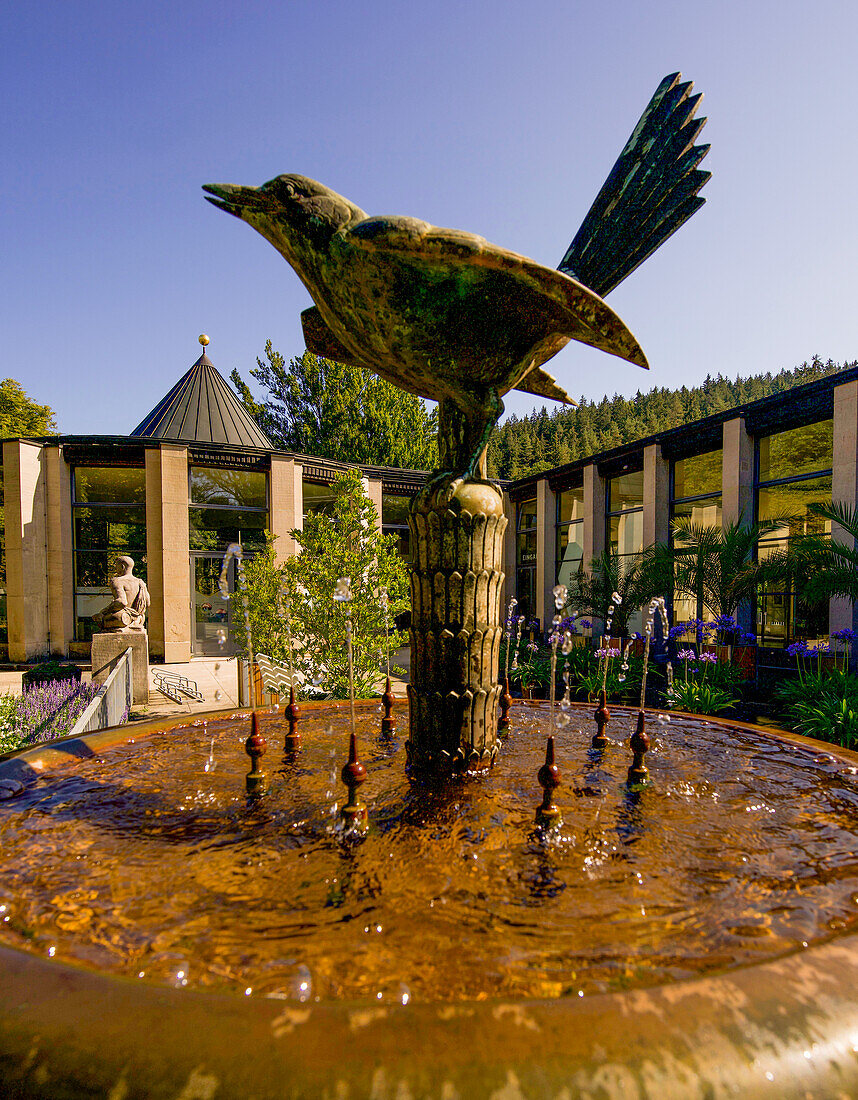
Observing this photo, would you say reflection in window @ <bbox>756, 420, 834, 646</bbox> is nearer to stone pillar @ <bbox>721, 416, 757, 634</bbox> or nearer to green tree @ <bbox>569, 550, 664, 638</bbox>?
stone pillar @ <bbox>721, 416, 757, 634</bbox>

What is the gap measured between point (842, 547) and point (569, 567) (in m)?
10.5

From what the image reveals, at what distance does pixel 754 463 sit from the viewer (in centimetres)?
1229

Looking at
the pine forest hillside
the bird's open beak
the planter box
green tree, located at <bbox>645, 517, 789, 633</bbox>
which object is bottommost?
the planter box

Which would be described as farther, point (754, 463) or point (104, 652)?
point (754, 463)

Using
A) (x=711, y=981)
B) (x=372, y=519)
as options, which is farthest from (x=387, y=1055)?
(x=372, y=519)

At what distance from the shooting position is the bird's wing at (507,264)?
211 cm

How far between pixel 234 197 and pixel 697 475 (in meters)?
14.0

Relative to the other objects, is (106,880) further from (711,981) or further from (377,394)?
(377,394)

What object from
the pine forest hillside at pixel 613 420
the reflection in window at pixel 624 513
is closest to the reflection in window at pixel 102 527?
the reflection in window at pixel 624 513

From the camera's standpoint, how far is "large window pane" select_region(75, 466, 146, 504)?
16156mm

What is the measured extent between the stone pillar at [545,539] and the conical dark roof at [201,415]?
9.69 meters

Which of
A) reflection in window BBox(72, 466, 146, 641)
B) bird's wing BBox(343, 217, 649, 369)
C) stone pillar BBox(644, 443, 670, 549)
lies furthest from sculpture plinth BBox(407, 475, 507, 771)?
reflection in window BBox(72, 466, 146, 641)

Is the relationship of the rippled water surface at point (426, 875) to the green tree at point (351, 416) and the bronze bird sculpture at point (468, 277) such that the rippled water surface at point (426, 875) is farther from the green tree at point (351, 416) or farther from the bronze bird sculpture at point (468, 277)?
the green tree at point (351, 416)

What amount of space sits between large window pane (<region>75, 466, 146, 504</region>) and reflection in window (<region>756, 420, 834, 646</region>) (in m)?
15.9
